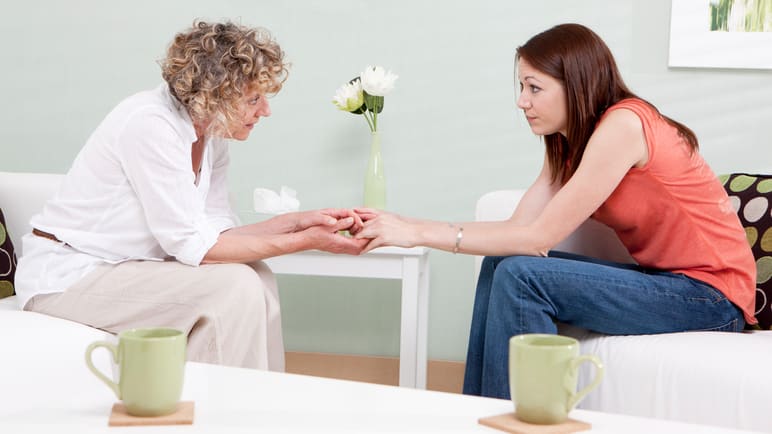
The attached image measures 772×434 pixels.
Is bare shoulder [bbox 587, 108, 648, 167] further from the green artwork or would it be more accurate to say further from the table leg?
the green artwork

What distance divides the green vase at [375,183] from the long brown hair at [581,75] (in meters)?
0.73

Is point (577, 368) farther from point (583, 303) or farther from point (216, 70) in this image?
point (216, 70)

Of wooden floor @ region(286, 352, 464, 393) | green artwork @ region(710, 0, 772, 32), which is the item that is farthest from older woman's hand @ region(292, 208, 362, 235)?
green artwork @ region(710, 0, 772, 32)

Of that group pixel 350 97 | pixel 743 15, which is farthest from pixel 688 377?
pixel 743 15

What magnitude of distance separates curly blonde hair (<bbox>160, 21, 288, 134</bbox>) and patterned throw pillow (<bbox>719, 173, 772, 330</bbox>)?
1.26 meters

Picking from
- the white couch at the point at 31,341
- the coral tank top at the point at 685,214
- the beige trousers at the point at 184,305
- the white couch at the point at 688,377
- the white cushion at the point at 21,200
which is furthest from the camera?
the white cushion at the point at 21,200

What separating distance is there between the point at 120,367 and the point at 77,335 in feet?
2.73

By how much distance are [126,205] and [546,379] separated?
4.38 feet

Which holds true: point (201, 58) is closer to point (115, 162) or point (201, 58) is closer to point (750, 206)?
point (115, 162)

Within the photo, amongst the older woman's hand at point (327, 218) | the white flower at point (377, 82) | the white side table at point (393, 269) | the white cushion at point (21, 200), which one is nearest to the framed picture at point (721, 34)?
the white flower at point (377, 82)

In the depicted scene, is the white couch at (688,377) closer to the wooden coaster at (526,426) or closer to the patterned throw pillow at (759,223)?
the patterned throw pillow at (759,223)

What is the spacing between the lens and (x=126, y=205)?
2146mm

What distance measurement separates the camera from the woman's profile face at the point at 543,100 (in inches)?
88.7

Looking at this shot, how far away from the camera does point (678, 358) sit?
1900 millimetres
